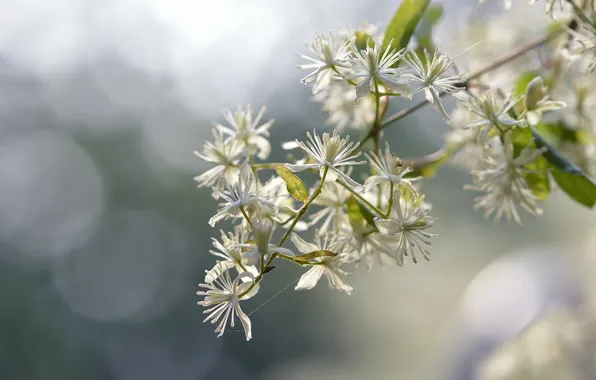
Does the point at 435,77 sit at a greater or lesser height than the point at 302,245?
greater

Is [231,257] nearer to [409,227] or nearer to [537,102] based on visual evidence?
[409,227]

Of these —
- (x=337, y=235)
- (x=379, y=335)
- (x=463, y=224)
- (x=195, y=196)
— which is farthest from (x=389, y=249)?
(x=195, y=196)

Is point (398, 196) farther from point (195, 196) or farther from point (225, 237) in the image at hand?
point (195, 196)

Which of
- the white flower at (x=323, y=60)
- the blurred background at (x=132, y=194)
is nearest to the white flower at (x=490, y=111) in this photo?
the white flower at (x=323, y=60)

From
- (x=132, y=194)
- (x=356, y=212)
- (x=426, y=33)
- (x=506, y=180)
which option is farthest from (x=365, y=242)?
(x=132, y=194)

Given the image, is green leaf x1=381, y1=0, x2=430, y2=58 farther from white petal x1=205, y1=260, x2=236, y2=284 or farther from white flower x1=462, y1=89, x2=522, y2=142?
white petal x1=205, y1=260, x2=236, y2=284

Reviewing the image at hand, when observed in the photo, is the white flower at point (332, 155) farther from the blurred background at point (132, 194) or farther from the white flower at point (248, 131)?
the blurred background at point (132, 194)
